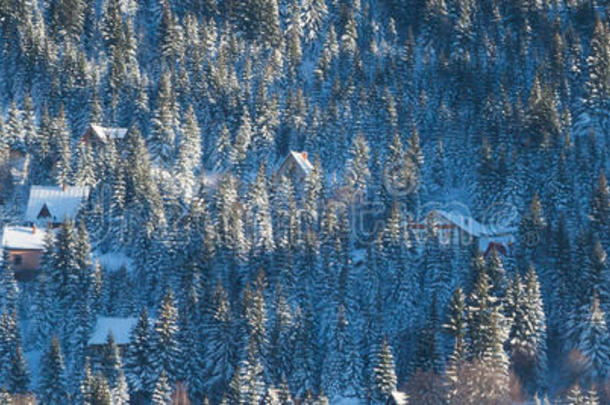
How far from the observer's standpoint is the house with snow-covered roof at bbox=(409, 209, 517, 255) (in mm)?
75250

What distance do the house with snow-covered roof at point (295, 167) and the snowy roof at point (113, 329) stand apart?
2427 centimetres

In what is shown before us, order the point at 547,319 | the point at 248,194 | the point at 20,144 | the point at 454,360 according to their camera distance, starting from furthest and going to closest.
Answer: the point at 20,144
the point at 248,194
the point at 547,319
the point at 454,360

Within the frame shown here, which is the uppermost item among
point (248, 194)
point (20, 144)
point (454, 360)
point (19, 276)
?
point (20, 144)

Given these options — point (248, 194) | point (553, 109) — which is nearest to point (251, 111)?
point (248, 194)

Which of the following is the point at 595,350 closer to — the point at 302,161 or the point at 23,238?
the point at 302,161

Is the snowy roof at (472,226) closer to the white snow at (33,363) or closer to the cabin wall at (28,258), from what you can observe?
the cabin wall at (28,258)

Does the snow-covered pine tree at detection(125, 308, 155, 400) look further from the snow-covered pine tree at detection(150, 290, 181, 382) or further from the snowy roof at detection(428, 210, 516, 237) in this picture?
the snowy roof at detection(428, 210, 516, 237)

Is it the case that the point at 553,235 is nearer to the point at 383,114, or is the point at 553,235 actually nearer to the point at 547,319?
the point at 547,319

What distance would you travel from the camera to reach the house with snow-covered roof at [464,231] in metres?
75.2

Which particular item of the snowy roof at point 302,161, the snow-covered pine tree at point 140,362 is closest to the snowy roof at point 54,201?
the snowy roof at point 302,161

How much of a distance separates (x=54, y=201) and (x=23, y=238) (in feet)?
19.5

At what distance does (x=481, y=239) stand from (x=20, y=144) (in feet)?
153

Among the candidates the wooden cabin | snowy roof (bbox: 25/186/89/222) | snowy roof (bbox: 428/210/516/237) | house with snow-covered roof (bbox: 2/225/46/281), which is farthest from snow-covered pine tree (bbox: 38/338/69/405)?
snowy roof (bbox: 428/210/516/237)

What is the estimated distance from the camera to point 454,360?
191 ft
